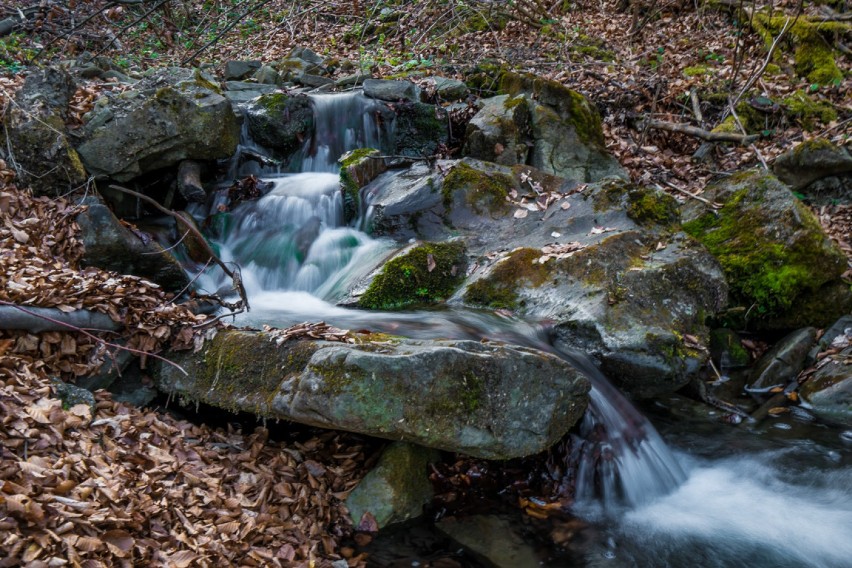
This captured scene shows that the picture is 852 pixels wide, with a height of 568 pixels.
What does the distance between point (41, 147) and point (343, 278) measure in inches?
133

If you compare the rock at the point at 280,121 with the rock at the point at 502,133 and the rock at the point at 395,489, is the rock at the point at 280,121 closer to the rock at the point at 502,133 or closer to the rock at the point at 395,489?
the rock at the point at 502,133

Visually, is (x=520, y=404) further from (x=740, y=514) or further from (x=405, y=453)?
(x=740, y=514)

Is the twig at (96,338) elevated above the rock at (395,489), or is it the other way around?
the twig at (96,338)

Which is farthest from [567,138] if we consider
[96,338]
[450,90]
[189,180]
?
[96,338]

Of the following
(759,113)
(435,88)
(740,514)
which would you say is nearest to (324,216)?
(435,88)

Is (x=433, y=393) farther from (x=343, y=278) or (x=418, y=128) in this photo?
(x=418, y=128)

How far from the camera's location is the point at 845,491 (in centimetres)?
462

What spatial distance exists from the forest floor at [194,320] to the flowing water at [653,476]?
55.5 inches

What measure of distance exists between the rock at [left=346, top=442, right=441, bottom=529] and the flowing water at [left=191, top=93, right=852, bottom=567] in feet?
3.37

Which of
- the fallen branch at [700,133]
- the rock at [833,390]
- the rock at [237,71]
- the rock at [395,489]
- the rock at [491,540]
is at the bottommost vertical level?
the rock at [491,540]

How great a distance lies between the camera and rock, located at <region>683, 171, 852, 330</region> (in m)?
6.61

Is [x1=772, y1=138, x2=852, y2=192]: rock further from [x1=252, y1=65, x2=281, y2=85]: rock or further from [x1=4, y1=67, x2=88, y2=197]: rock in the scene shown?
[x1=4, y1=67, x2=88, y2=197]: rock

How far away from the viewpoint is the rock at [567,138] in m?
8.86

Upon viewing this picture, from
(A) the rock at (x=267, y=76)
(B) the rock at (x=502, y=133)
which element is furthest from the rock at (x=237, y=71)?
(B) the rock at (x=502, y=133)
